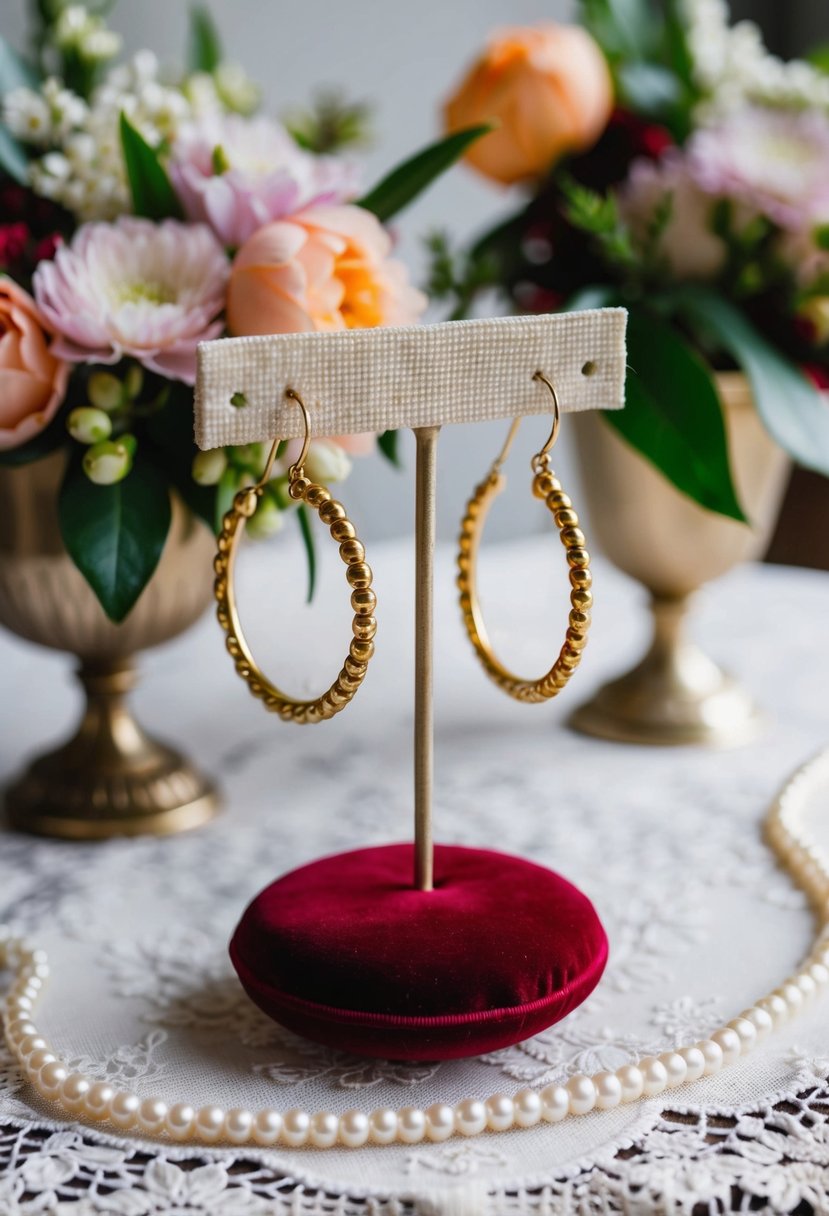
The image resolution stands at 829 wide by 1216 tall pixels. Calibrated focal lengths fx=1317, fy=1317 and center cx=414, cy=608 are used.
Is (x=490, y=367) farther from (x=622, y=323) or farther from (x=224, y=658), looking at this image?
(x=224, y=658)

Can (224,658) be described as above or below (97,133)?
below

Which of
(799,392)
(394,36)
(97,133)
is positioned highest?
(394,36)

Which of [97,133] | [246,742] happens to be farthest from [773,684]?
[97,133]

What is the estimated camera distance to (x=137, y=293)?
65 centimetres

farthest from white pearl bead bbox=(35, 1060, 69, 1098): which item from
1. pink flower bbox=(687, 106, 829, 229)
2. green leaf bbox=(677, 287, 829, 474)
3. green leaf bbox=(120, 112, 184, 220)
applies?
pink flower bbox=(687, 106, 829, 229)

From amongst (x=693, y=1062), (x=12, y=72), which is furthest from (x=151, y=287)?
(x=693, y=1062)

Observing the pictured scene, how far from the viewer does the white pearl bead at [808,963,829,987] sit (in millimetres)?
575

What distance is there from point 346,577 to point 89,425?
203 mm

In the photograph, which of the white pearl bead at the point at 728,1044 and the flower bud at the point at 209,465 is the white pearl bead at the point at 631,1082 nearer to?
the white pearl bead at the point at 728,1044

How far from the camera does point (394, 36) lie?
1683mm

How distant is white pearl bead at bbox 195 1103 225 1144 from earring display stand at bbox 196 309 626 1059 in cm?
5

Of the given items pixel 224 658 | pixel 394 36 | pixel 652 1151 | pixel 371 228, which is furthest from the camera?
pixel 394 36

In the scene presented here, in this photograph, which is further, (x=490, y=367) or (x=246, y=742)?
(x=246, y=742)

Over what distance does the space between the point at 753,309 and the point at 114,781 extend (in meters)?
0.50
